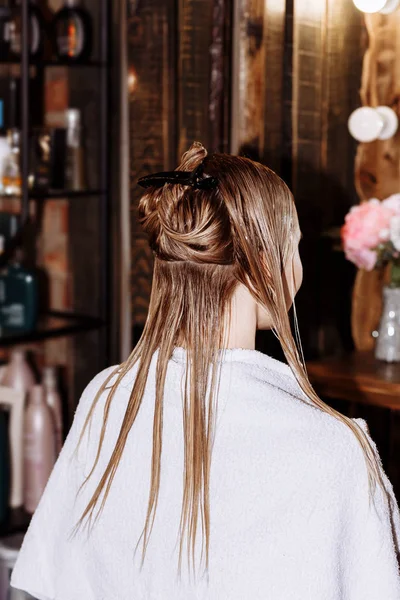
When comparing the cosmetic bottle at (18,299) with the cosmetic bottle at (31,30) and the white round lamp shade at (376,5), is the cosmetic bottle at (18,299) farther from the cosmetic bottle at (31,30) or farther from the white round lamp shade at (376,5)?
the white round lamp shade at (376,5)

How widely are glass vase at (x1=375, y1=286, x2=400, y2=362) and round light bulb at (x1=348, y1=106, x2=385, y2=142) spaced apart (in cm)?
45

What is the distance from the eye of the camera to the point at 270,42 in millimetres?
2256

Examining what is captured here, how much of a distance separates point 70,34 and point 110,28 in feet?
0.38

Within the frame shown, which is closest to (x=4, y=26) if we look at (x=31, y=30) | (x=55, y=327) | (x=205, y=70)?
(x=31, y=30)

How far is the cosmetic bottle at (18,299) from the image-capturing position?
2.37 metres

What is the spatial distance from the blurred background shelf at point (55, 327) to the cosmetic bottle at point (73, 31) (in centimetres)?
76

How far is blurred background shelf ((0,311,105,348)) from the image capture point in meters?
2.30

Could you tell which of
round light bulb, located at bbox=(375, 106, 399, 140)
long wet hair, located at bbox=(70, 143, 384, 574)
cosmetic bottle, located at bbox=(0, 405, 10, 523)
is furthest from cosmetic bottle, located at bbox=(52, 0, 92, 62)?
long wet hair, located at bbox=(70, 143, 384, 574)

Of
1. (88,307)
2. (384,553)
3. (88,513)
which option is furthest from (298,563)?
(88,307)

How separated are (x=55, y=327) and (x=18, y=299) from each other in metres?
0.14

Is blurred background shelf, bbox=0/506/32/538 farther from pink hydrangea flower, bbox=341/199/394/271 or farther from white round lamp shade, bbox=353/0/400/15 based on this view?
white round lamp shade, bbox=353/0/400/15

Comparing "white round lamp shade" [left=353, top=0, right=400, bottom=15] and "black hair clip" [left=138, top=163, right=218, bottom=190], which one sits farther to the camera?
"white round lamp shade" [left=353, top=0, right=400, bottom=15]

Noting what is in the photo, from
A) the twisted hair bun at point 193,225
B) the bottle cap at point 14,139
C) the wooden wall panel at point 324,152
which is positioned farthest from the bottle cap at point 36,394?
the twisted hair bun at point 193,225

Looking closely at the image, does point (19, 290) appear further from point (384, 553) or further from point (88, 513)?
point (384, 553)
